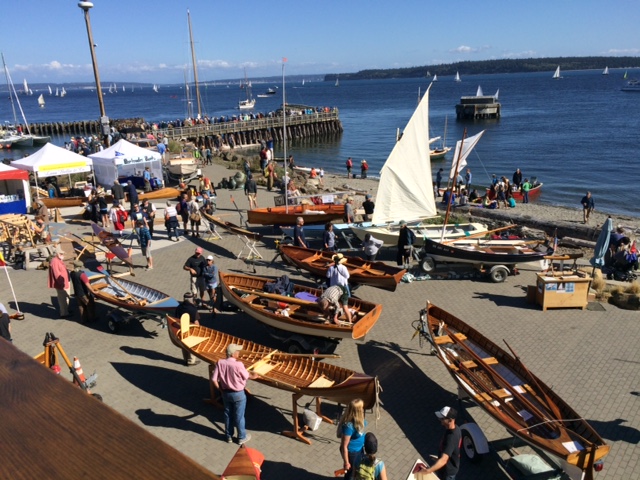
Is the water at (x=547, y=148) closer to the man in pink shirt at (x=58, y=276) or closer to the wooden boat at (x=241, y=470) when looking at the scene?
the man in pink shirt at (x=58, y=276)

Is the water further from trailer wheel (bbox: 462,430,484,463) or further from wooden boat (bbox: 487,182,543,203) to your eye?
trailer wheel (bbox: 462,430,484,463)

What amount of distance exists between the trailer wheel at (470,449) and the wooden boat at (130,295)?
6285 millimetres

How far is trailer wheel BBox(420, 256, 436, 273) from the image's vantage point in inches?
588

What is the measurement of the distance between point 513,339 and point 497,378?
303 centimetres

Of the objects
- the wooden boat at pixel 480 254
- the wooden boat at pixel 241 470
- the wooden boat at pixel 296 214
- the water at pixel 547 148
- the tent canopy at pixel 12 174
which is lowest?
the water at pixel 547 148

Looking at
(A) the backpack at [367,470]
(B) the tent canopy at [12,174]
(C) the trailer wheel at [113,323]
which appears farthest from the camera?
(B) the tent canopy at [12,174]

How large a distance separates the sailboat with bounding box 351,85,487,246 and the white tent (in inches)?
480

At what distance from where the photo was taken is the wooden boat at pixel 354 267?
12.4m

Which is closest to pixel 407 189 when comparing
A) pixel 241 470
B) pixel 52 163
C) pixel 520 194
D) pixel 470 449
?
pixel 470 449

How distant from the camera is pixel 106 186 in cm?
2448

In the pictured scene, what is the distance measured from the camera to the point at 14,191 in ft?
71.8

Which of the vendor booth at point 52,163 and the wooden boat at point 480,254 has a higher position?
the vendor booth at point 52,163

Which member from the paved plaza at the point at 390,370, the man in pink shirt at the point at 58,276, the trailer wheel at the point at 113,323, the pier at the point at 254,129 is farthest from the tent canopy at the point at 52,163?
the pier at the point at 254,129

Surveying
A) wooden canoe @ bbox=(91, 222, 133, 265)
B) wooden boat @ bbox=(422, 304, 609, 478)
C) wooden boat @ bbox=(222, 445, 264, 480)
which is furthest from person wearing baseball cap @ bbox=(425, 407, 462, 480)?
wooden canoe @ bbox=(91, 222, 133, 265)
